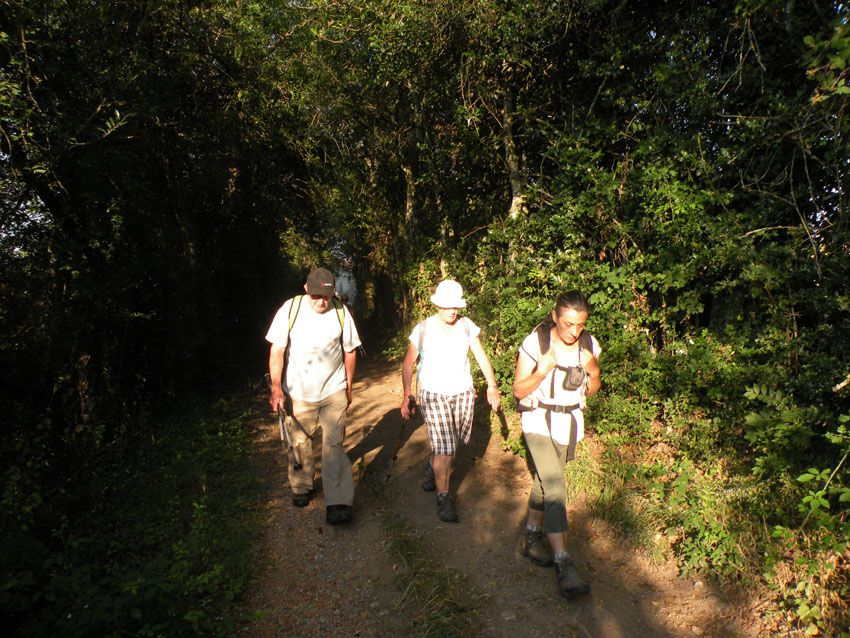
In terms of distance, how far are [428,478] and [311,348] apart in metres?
1.92

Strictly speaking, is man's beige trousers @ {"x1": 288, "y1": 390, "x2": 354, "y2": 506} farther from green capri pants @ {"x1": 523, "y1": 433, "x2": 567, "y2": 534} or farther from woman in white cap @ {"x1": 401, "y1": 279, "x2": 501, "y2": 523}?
green capri pants @ {"x1": 523, "y1": 433, "x2": 567, "y2": 534}

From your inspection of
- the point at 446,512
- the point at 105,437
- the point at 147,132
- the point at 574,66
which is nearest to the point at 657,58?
the point at 574,66

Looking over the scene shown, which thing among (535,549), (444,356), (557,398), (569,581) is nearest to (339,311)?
(444,356)

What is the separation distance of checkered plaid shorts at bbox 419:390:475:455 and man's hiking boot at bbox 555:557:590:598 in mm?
1370

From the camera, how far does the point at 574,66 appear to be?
251 inches

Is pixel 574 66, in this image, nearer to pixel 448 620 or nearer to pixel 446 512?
pixel 446 512

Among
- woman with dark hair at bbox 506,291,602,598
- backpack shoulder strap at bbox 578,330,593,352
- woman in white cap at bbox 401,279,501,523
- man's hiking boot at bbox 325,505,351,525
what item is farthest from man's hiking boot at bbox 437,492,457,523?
backpack shoulder strap at bbox 578,330,593,352

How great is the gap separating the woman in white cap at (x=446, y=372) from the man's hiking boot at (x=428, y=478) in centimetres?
56

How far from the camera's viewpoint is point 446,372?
178 inches

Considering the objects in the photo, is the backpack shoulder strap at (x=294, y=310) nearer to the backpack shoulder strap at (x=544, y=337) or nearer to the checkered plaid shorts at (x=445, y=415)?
the checkered plaid shorts at (x=445, y=415)

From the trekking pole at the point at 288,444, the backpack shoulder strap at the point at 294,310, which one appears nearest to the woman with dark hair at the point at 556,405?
the backpack shoulder strap at the point at 294,310

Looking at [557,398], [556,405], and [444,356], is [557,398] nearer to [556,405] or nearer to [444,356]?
[556,405]

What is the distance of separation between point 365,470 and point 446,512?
147 cm

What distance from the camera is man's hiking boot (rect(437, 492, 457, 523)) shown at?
474cm
